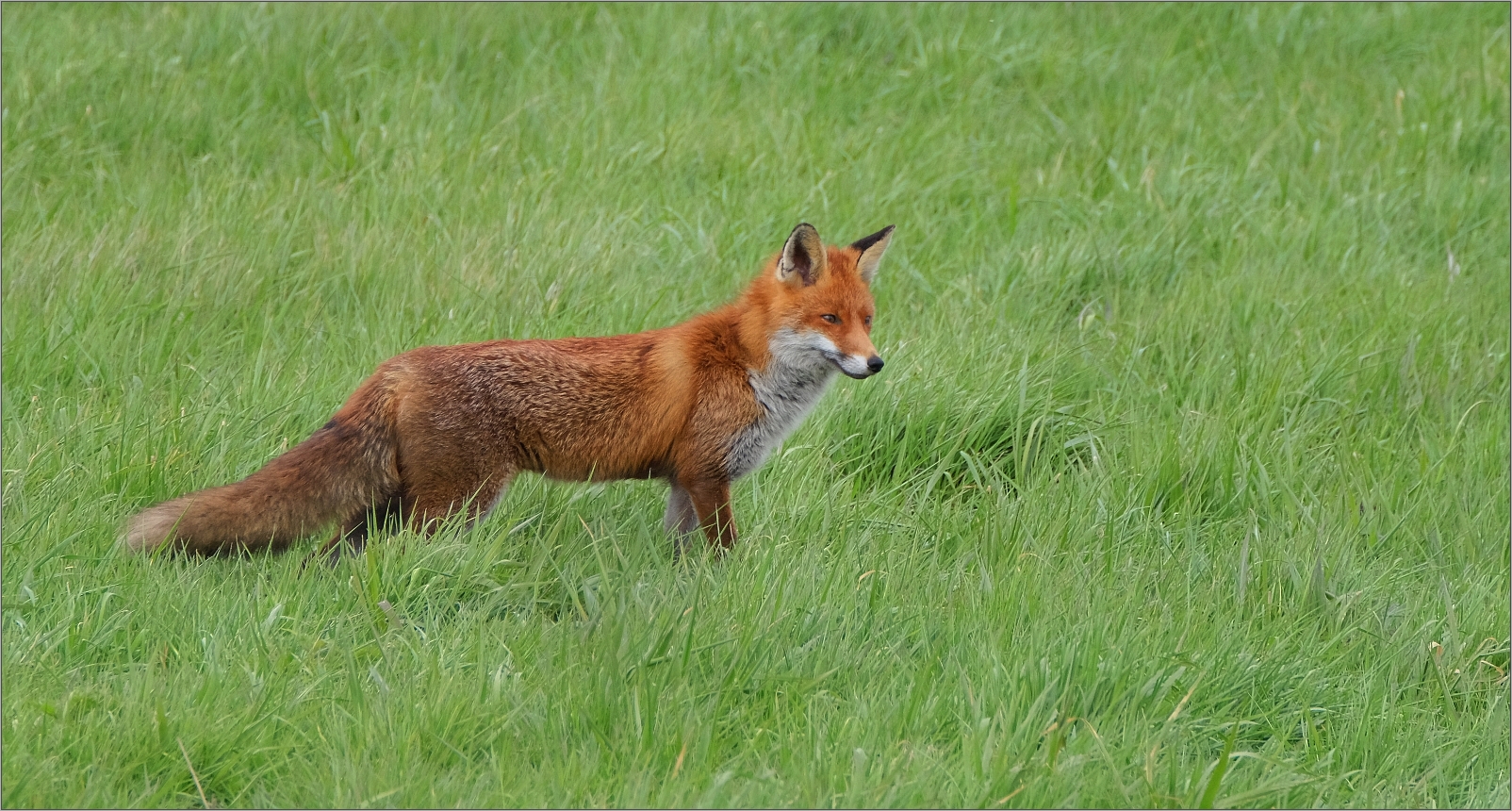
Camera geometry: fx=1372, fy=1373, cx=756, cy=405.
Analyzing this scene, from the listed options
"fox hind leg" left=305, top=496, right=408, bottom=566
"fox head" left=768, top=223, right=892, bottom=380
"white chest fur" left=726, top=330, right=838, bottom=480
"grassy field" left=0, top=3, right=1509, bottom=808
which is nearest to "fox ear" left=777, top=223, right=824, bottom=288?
"fox head" left=768, top=223, right=892, bottom=380

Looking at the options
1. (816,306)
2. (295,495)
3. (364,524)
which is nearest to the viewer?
(295,495)

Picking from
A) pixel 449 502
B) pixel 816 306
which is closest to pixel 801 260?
pixel 816 306

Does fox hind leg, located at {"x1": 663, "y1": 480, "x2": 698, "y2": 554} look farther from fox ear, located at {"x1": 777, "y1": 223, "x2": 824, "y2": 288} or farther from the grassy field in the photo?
fox ear, located at {"x1": 777, "y1": 223, "x2": 824, "y2": 288}

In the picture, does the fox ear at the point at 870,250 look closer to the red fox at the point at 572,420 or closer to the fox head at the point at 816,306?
the red fox at the point at 572,420

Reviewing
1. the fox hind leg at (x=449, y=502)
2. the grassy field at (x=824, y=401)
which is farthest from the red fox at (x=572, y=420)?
the grassy field at (x=824, y=401)

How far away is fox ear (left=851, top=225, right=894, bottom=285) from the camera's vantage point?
5.84 metres

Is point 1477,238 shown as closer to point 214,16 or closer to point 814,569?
point 814,569

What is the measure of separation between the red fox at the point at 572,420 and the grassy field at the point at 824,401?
224 millimetres

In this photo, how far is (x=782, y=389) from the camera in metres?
5.67

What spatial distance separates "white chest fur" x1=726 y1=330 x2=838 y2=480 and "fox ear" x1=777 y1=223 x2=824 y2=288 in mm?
237

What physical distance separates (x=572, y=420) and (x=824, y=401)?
1.51 metres

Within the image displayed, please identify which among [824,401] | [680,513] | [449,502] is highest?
[449,502]

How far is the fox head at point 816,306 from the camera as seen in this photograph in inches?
217

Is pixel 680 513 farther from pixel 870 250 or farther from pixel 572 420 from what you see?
pixel 870 250
